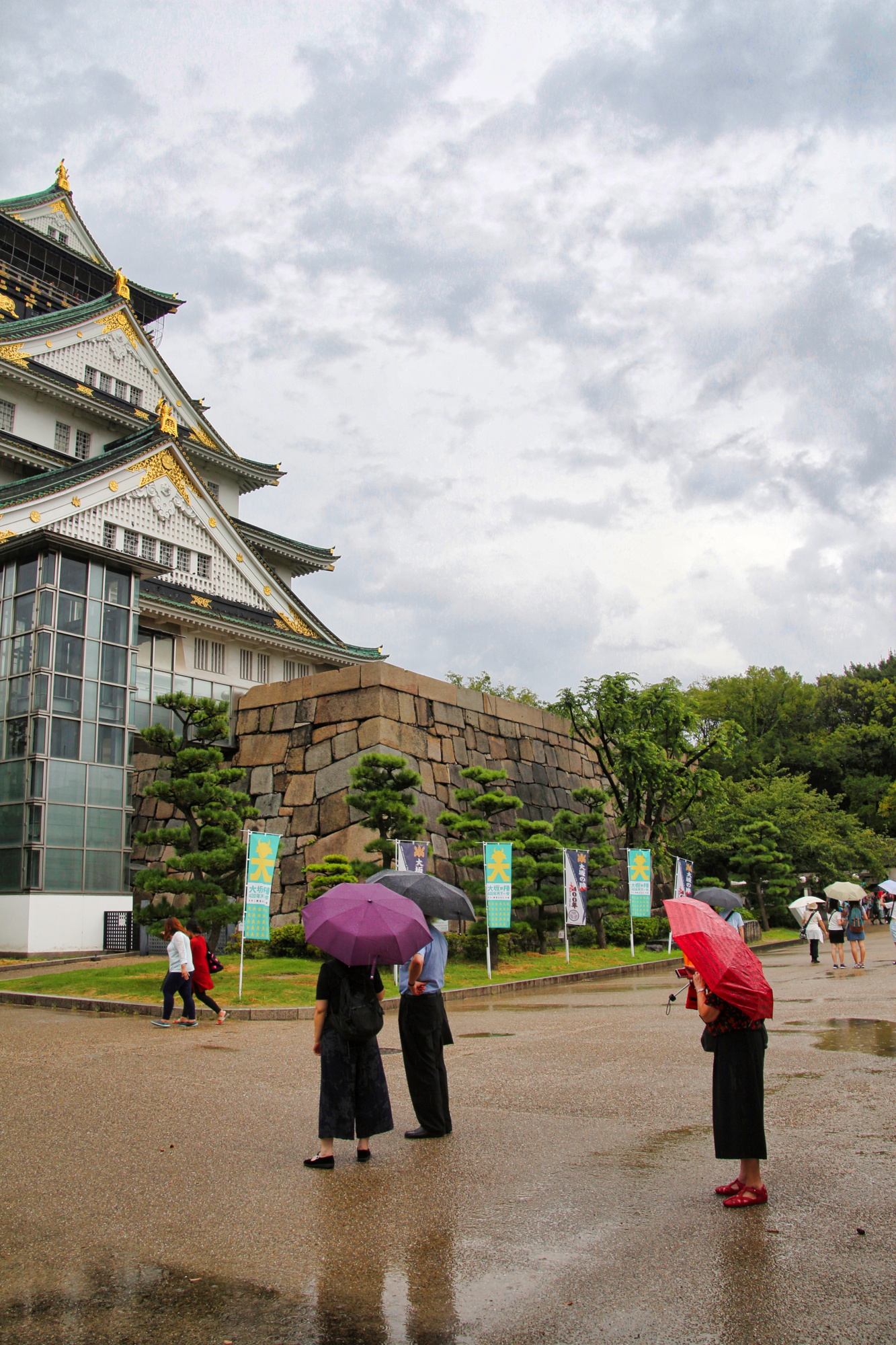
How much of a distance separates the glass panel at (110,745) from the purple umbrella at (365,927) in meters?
16.9

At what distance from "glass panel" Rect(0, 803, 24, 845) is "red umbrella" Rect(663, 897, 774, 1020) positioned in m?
18.3

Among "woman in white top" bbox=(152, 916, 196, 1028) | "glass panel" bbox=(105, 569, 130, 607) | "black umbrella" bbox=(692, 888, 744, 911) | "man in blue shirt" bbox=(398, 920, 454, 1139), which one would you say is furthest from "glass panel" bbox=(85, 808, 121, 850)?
"man in blue shirt" bbox=(398, 920, 454, 1139)

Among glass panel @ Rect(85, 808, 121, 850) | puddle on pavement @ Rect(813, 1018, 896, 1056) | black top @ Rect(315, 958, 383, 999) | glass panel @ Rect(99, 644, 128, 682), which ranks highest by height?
glass panel @ Rect(99, 644, 128, 682)

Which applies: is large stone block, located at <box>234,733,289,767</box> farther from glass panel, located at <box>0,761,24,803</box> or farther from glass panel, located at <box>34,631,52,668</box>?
glass panel, located at <box>34,631,52,668</box>

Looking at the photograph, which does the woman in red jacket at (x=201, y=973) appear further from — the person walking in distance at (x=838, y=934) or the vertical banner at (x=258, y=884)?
the person walking in distance at (x=838, y=934)

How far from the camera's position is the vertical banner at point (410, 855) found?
53.3 ft

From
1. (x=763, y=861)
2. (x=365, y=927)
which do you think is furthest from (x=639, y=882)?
(x=365, y=927)

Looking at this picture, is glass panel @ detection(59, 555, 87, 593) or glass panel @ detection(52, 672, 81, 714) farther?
glass panel @ detection(59, 555, 87, 593)

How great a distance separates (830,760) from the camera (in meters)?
47.1

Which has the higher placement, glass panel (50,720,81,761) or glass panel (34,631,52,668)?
glass panel (34,631,52,668)

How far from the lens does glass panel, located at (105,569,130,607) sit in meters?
22.6

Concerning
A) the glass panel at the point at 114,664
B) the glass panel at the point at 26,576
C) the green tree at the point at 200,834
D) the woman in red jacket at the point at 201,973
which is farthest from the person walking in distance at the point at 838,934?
the glass panel at the point at 26,576

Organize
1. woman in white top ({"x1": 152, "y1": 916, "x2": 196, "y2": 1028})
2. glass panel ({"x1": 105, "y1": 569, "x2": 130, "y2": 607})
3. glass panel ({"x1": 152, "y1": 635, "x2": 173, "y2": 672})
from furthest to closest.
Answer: glass panel ({"x1": 152, "y1": 635, "x2": 173, "y2": 672}), glass panel ({"x1": 105, "y1": 569, "x2": 130, "y2": 607}), woman in white top ({"x1": 152, "y1": 916, "x2": 196, "y2": 1028})

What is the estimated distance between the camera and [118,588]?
75.0 ft
